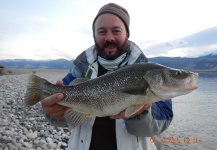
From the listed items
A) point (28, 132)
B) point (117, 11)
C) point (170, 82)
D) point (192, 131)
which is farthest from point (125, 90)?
point (192, 131)

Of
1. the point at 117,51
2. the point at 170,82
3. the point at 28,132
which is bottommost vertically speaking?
the point at 28,132

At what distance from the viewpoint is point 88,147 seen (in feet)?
11.5

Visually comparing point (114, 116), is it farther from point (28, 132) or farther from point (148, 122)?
point (28, 132)

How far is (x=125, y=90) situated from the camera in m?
3.40

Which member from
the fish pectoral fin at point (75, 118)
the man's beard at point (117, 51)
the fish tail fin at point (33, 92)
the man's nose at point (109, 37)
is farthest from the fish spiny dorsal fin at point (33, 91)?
the man's nose at point (109, 37)

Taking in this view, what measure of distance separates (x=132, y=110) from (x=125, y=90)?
331 millimetres

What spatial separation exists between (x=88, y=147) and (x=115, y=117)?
649 millimetres

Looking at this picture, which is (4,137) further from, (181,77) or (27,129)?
(181,77)

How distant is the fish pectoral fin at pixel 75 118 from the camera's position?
11.7ft

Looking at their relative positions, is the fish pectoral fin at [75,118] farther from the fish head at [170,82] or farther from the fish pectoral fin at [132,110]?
the fish head at [170,82]

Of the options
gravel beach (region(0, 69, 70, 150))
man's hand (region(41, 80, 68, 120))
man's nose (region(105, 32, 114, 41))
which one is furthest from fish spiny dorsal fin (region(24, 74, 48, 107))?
gravel beach (region(0, 69, 70, 150))

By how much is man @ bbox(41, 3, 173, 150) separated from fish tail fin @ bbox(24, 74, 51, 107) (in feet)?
1.01

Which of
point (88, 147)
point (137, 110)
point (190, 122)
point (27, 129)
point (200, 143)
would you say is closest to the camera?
point (137, 110)

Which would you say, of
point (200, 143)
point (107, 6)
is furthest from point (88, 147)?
point (200, 143)
